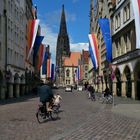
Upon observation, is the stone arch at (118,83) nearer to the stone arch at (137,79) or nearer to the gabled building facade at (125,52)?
the gabled building facade at (125,52)

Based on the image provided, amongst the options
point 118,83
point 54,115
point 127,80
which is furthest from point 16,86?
point 54,115

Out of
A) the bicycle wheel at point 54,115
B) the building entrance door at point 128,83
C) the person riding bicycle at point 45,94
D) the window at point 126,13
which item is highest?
the window at point 126,13

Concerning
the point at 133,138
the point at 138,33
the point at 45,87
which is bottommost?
the point at 133,138

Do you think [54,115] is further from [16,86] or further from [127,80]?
[16,86]

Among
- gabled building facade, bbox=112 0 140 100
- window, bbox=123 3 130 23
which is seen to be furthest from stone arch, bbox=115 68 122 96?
window, bbox=123 3 130 23

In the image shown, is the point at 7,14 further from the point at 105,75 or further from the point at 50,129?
the point at 50,129

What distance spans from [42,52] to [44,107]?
56.9m

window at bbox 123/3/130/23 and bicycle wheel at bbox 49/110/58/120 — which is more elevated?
window at bbox 123/3/130/23

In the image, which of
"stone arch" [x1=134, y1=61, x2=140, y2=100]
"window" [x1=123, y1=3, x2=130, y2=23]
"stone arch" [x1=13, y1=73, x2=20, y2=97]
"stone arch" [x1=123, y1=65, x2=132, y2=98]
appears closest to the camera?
"stone arch" [x1=134, y1=61, x2=140, y2=100]

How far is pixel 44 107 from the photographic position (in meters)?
18.7

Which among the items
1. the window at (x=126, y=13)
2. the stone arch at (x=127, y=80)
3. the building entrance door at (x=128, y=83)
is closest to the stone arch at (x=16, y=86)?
the stone arch at (x=127, y=80)

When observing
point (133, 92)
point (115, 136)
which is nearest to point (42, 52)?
point (133, 92)

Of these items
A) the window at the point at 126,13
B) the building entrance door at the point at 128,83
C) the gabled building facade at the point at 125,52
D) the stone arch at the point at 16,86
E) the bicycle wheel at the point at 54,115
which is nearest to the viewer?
the bicycle wheel at the point at 54,115

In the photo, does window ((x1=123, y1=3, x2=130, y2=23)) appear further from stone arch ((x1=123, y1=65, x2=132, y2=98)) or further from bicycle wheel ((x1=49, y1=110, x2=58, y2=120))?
bicycle wheel ((x1=49, y1=110, x2=58, y2=120))
